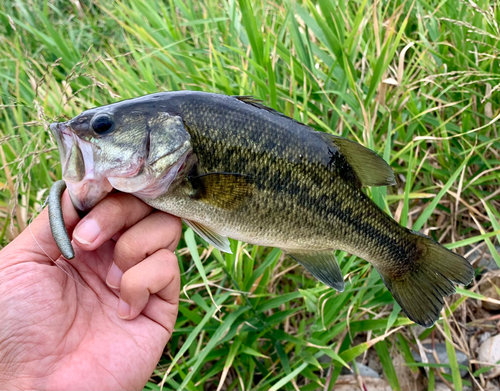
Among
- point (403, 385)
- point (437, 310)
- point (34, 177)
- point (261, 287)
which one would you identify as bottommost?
point (403, 385)

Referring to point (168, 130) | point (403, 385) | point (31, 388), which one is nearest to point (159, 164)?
point (168, 130)

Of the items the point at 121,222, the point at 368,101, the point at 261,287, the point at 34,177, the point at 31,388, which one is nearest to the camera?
the point at 31,388

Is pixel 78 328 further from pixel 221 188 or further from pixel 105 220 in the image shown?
pixel 221 188

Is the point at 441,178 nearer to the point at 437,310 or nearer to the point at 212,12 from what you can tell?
the point at 437,310

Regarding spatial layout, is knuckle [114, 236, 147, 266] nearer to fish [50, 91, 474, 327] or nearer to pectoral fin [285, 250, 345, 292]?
fish [50, 91, 474, 327]

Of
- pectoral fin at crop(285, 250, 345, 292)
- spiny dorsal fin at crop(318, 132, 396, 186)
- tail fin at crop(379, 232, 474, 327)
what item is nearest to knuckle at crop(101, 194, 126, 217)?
pectoral fin at crop(285, 250, 345, 292)

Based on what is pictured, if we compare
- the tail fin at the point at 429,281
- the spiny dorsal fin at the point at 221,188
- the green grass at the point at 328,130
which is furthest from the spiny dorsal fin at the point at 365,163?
the green grass at the point at 328,130
